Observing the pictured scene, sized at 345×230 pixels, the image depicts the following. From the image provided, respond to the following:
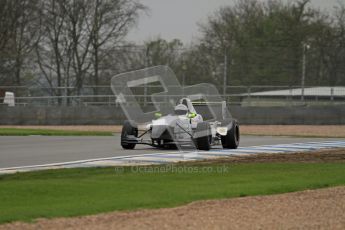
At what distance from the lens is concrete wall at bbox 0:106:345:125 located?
36.8 m

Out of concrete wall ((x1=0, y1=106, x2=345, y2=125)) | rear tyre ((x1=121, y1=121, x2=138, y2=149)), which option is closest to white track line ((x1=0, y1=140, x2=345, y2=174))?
rear tyre ((x1=121, y1=121, x2=138, y2=149))

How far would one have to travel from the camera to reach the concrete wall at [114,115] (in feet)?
121

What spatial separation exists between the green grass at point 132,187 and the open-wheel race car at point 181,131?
13.0 ft

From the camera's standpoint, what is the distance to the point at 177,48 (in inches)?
1850

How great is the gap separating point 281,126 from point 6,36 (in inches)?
824

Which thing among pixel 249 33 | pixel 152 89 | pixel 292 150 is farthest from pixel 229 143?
pixel 249 33

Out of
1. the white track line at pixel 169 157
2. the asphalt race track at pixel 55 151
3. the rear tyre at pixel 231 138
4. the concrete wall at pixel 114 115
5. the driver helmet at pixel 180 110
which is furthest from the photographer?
the concrete wall at pixel 114 115

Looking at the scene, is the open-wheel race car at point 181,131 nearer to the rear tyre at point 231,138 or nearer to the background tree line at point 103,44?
the rear tyre at point 231,138

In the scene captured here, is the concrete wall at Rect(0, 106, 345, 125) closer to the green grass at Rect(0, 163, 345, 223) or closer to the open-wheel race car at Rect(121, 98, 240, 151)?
the open-wheel race car at Rect(121, 98, 240, 151)

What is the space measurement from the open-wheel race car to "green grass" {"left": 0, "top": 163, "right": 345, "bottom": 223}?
3.97 meters

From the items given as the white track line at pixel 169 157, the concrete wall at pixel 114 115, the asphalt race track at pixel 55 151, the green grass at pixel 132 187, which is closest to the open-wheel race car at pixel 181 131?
the asphalt race track at pixel 55 151

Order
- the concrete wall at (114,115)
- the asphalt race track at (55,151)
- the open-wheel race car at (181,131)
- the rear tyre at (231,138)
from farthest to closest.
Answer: the concrete wall at (114,115) < the rear tyre at (231,138) < the open-wheel race car at (181,131) < the asphalt race track at (55,151)

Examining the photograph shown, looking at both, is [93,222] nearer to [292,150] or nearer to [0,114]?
[292,150]

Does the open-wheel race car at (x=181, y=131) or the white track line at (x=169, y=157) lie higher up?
the open-wheel race car at (x=181, y=131)
